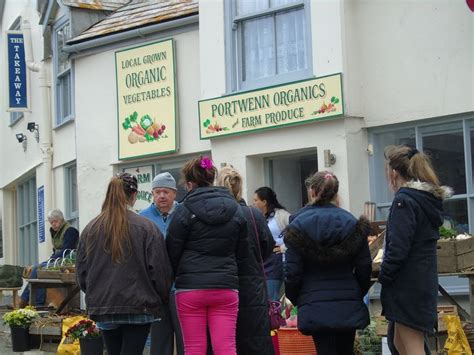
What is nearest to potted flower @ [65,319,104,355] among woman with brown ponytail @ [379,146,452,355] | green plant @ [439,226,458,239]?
green plant @ [439,226,458,239]

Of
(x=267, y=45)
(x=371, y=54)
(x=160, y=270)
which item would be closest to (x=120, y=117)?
(x=267, y=45)

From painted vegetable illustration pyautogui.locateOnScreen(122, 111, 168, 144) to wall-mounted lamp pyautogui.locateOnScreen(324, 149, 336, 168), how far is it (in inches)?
119

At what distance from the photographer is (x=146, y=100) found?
1375cm

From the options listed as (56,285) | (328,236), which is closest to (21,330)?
(56,285)

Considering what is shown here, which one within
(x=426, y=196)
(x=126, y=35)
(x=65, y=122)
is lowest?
(x=426, y=196)

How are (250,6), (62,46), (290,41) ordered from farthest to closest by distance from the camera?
(62,46) < (250,6) < (290,41)

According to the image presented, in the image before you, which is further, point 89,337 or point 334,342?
point 89,337

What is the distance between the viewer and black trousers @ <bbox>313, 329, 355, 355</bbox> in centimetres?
672

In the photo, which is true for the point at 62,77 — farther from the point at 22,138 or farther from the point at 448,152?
the point at 448,152

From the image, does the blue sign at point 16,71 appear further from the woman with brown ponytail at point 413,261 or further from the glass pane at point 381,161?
the woman with brown ponytail at point 413,261

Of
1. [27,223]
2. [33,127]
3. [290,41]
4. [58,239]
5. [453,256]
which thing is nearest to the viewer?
[453,256]

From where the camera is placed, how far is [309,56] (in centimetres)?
1145

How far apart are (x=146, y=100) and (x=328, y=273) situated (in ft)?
24.6

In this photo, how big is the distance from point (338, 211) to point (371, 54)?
4.64 meters
